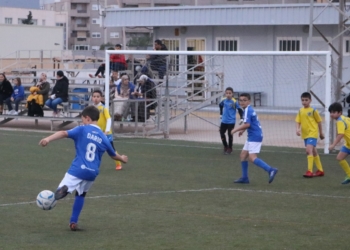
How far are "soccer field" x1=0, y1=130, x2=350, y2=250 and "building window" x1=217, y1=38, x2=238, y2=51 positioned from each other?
1545cm

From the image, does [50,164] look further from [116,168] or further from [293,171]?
[293,171]

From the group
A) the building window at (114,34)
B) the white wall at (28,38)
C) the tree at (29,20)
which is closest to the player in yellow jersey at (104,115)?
the white wall at (28,38)

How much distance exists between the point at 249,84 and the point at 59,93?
8654 mm

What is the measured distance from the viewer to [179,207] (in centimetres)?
1033

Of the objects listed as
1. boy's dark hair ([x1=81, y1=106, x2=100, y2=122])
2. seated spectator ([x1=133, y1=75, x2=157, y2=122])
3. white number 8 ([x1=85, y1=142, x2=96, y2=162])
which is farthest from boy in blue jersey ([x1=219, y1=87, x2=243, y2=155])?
white number 8 ([x1=85, y1=142, x2=96, y2=162])

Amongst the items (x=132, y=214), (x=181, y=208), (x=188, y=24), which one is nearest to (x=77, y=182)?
(x=132, y=214)

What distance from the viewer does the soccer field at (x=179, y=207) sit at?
8078 millimetres

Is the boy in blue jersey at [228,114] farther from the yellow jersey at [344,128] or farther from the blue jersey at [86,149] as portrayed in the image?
the blue jersey at [86,149]

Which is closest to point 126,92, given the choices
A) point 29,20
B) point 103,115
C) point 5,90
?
point 5,90

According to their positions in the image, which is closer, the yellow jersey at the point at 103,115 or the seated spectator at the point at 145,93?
the yellow jersey at the point at 103,115

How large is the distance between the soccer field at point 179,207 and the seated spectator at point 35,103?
7.68 meters

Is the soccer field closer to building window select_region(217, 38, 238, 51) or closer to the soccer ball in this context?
the soccer ball

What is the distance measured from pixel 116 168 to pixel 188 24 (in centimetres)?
1785

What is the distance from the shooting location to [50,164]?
1549 cm
